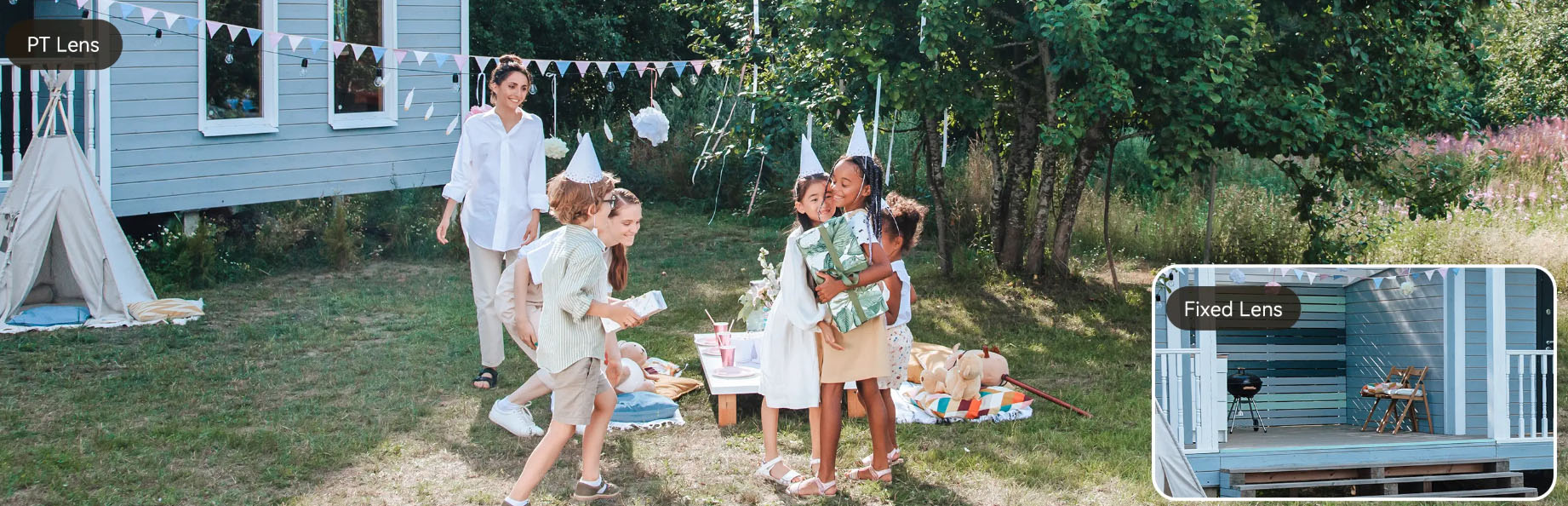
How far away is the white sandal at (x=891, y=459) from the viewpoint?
436cm

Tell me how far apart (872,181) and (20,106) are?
7.03 m

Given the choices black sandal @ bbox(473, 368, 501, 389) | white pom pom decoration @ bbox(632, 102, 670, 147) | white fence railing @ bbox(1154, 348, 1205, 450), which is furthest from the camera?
white pom pom decoration @ bbox(632, 102, 670, 147)

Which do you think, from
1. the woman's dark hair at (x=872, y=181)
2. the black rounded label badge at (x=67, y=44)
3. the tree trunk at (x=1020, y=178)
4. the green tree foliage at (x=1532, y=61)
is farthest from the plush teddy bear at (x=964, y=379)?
A: the green tree foliage at (x=1532, y=61)

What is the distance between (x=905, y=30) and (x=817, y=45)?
0.55m

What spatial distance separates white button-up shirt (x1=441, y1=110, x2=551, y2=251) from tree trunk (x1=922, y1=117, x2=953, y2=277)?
3.44m

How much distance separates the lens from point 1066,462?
4.66m

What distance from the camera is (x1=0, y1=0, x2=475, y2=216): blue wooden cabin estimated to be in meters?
8.56

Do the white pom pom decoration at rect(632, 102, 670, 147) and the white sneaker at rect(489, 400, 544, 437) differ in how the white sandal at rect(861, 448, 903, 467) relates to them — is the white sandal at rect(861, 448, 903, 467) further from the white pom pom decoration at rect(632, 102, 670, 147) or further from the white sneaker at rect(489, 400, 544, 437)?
the white pom pom decoration at rect(632, 102, 670, 147)

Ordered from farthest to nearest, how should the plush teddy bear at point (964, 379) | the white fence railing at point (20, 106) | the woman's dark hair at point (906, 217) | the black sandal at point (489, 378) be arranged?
→ 1. the white fence railing at point (20, 106)
2. the black sandal at point (489, 378)
3. the plush teddy bear at point (964, 379)
4. the woman's dark hair at point (906, 217)

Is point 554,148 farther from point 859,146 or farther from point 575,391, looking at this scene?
point 575,391

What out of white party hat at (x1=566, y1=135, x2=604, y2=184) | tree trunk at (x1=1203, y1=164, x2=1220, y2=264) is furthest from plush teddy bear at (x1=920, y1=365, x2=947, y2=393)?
tree trunk at (x1=1203, y1=164, x2=1220, y2=264)

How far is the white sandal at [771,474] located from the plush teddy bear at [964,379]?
107cm

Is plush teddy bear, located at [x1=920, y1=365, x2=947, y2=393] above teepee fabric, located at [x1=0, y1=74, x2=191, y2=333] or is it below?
below

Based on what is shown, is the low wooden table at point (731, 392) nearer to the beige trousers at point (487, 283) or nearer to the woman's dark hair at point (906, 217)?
the woman's dark hair at point (906, 217)
